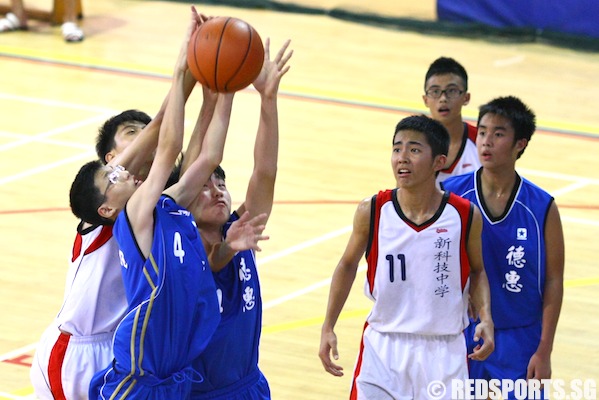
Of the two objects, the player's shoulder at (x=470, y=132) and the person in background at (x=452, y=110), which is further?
the player's shoulder at (x=470, y=132)

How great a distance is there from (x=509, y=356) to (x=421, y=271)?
79cm

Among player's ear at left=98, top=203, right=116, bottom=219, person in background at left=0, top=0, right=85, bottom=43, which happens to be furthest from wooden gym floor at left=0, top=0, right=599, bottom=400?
player's ear at left=98, top=203, right=116, bottom=219

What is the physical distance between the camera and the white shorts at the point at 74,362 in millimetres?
5594

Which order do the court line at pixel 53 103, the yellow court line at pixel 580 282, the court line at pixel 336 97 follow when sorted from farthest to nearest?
the court line at pixel 53 103
the court line at pixel 336 97
the yellow court line at pixel 580 282

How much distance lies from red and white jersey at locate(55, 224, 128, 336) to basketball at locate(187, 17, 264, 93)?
850mm

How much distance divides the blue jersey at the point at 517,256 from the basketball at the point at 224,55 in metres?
1.50

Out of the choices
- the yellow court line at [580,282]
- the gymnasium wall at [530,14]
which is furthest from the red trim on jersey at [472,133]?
the gymnasium wall at [530,14]

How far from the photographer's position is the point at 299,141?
13.0 m

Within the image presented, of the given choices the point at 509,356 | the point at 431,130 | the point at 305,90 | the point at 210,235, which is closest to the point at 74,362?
the point at 210,235

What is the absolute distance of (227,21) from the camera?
541cm

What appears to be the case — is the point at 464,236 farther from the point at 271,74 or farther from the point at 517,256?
the point at 271,74

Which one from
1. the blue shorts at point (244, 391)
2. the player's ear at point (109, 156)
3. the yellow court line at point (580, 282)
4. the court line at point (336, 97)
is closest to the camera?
the blue shorts at point (244, 391)

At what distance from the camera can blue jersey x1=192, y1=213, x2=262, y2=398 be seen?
530cm

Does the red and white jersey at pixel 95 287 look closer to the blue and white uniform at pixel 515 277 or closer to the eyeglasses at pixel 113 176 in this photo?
the eyeglasses at pixel 113 176
